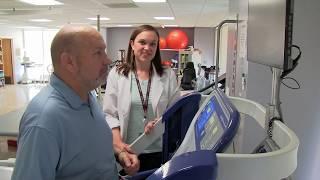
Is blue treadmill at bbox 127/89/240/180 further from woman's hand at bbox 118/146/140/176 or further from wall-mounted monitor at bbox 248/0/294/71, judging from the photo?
wall-mounted monitor at bbox 248/0/294/71

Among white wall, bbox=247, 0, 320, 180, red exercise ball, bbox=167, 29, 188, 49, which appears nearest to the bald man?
white wall, bbox=247, 0, 320, 180

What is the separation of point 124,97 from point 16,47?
1324 cm

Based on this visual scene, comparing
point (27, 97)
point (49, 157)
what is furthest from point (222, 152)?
point (27, 97)

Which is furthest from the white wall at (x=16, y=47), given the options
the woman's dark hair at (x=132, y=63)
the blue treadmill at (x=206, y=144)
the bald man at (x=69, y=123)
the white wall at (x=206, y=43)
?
the blue treadmill at (x=206, y=144)

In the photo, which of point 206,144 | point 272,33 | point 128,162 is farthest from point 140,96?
point 206,144

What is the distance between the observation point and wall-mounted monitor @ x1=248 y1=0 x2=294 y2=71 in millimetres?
1021

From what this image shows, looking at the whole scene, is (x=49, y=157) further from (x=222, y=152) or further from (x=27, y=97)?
(x=27, y=97)

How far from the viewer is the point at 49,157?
95cm

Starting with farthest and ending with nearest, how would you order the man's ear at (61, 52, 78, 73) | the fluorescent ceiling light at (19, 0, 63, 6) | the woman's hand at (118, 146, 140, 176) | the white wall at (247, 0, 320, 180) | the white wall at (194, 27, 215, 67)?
the white wall at (194, 27, 215, 67) < the fluorescent ceiling light at (19, 0, 63, 6) < the white wall at (247, 0, 320, 180) < the woman's hand at (118, 146, 140, 176) < the man's ear at (61, 52, 78, 73)

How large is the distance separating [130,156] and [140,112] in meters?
0.42

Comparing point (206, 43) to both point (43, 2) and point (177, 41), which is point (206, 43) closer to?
point (177, 41)

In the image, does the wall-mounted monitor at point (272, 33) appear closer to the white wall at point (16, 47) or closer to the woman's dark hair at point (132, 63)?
the woman's dark hair at point (132, 63)

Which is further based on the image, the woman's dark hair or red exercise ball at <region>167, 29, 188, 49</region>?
red exercise ball at <region>167, 29, 188, 49</region>

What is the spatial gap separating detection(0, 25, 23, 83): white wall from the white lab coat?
1260cm
